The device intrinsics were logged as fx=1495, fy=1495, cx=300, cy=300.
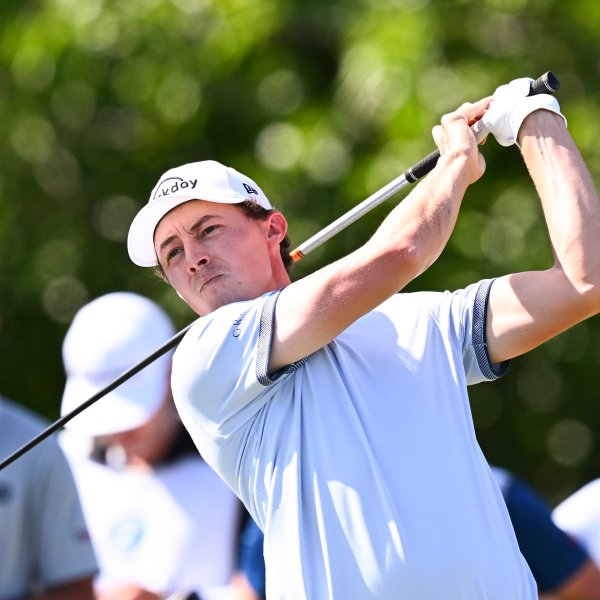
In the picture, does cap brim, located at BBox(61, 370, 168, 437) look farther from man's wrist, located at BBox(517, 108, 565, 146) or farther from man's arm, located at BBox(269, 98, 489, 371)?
man's wrist, located at BBox(517, 108, 565, 146)

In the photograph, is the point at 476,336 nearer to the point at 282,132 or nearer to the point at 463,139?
the point at 463,139

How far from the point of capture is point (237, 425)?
2.94 meters

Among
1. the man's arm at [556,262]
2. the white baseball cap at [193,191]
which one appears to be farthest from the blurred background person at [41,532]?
the man's arm at [556,262]

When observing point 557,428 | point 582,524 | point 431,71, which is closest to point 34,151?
point 431,71

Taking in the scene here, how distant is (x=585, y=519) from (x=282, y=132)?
11.1 feet

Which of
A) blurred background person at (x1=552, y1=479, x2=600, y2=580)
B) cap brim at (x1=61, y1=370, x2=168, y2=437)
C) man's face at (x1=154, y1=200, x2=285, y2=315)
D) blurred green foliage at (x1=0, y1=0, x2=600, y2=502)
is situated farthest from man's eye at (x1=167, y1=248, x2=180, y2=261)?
blurred green foliage at (x1=0, y1=0, x2=600, y2=502)

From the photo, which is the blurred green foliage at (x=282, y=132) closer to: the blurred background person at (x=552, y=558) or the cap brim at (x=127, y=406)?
the cap brim at (x=127, y=406)

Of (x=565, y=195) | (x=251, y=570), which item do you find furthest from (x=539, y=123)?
(x=251, y=570)

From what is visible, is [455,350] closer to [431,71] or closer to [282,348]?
[282,348]

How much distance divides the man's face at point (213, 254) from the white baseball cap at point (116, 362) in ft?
4.12

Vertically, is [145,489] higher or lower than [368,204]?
higher

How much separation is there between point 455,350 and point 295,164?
12.8 feet

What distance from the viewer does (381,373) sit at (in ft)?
9.46

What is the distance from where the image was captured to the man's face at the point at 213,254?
10.2 ft
